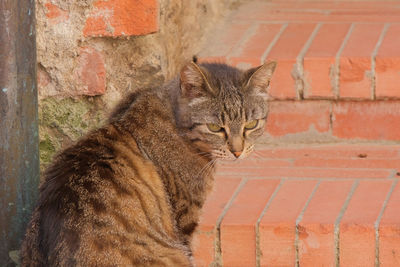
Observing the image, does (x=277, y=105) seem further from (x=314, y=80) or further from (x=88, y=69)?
(x=88, y=69)

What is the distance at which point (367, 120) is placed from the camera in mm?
4219

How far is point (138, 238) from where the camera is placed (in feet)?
9.73

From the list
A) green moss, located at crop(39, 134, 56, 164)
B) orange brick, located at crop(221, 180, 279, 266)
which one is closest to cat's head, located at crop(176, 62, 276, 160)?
orange brick, located at crop(221, 180, 279, 266)

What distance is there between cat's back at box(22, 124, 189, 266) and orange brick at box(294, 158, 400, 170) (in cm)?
104

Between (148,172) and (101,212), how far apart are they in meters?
0.41

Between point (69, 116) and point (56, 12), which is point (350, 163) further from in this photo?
point (56, 12)

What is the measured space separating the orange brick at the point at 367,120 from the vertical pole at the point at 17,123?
5.39 ft

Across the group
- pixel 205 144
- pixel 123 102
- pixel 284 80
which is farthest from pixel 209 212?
pixel 284 80

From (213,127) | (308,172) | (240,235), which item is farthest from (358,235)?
(213,127)

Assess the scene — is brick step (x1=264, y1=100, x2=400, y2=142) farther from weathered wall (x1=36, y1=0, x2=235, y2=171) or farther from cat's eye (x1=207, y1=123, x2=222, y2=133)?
cat's eye (x1=207, y1=123, x2=222, y2=133)

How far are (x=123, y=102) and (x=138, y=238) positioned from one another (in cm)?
85

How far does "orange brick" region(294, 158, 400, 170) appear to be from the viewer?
3981mm

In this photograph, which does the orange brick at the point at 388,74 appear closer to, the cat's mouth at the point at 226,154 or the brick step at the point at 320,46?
the brick step at the point at 320,46

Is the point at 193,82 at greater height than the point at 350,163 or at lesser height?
greater
